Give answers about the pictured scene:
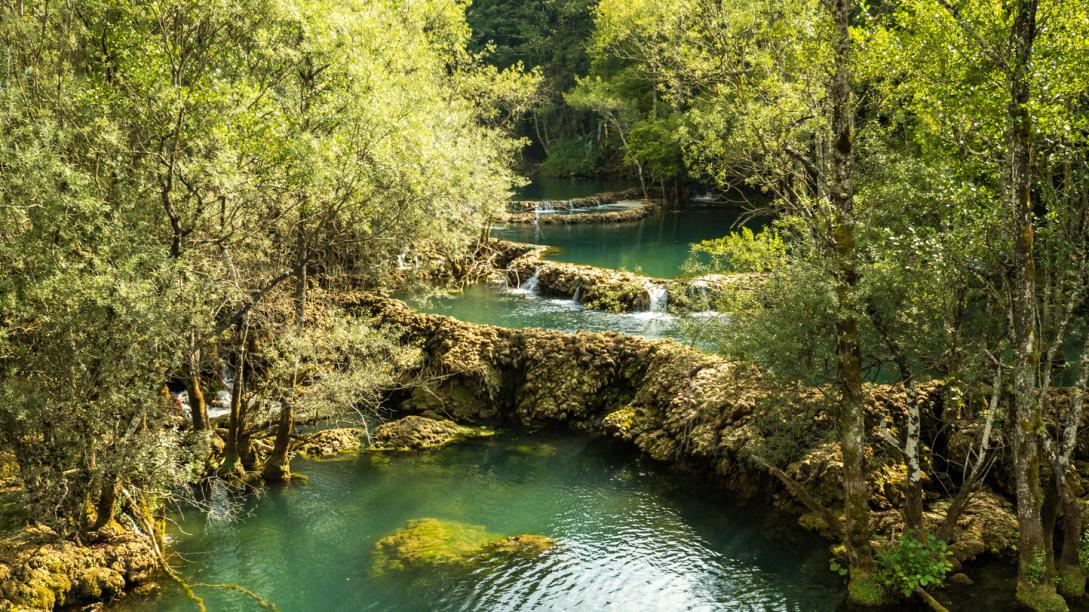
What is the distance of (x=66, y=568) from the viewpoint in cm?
1332

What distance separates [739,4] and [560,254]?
102 ft

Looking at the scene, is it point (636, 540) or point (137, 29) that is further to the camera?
point (636, 540)

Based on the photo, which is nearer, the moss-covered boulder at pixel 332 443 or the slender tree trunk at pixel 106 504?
the slender tree trunk at pixel 106 504

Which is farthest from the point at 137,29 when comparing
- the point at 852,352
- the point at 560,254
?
the point at 560,254

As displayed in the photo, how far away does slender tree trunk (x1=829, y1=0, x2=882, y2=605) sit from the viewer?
40.4 feet

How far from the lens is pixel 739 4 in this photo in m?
14.0

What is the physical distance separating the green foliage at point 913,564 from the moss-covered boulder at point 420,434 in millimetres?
12210

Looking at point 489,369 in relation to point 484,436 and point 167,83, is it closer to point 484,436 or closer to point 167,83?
point 484,436

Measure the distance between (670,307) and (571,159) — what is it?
65.3 m

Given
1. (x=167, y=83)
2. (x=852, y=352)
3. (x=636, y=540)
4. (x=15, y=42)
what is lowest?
(x=636, y=540)

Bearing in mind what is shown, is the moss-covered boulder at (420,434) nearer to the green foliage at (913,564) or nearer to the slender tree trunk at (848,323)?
the slender tree trunk at (848,323)

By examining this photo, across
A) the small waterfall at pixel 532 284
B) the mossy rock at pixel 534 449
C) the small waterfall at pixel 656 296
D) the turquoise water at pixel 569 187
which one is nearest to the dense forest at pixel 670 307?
the mossy rock at pixel 534 449

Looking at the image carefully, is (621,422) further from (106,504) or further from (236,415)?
(106,504)

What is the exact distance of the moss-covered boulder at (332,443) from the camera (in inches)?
A: 829
